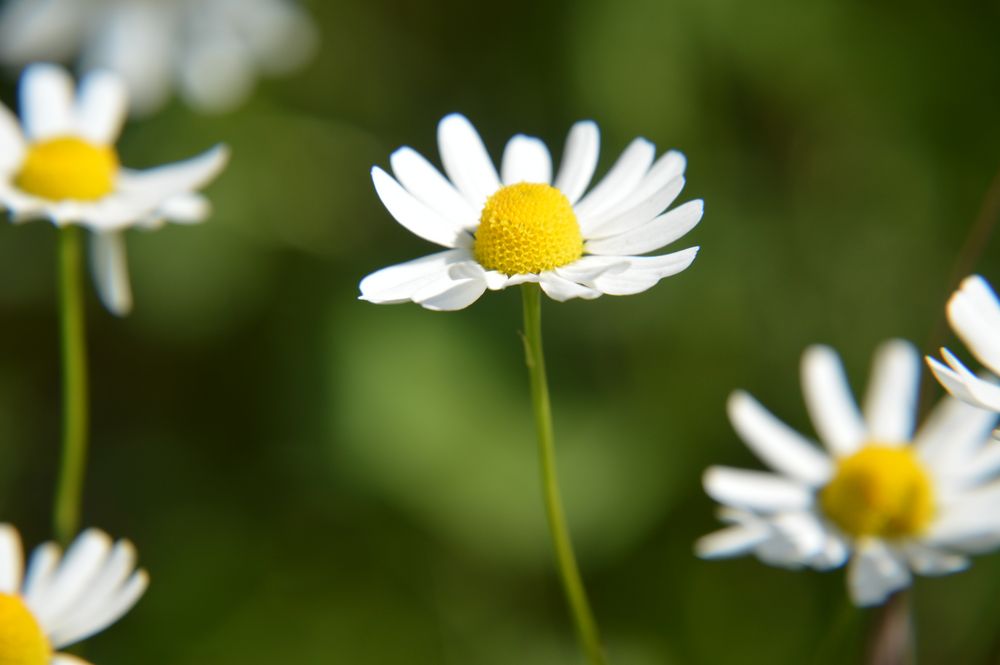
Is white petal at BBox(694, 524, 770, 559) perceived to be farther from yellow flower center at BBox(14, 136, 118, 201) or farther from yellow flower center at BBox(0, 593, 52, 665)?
yellow flower center at BBox(14, 136, 118, 201)

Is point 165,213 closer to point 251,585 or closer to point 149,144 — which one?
point 251,585

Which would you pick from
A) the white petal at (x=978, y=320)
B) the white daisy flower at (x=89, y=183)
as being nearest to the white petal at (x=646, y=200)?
the white petal at (x=978, y=320)

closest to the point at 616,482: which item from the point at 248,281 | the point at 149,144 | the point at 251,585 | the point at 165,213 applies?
the point at 251,585

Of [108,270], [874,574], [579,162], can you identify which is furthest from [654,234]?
[108,270]

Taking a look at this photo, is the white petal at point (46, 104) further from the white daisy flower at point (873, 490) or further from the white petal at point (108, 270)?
the white daisy flower at point (873, 490)

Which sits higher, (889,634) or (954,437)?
(954,437)

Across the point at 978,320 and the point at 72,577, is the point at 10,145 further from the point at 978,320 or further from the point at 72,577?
the point at 978,320

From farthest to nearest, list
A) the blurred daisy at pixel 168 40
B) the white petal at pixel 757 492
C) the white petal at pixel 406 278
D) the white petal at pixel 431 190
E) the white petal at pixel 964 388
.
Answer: the blurred daisy at pixel 168 40 < the white petal at pixel 757 492 < the white petal at pixel 431 190 < the white petal at pixel 406 278 < the white petal at pixel 964 388
